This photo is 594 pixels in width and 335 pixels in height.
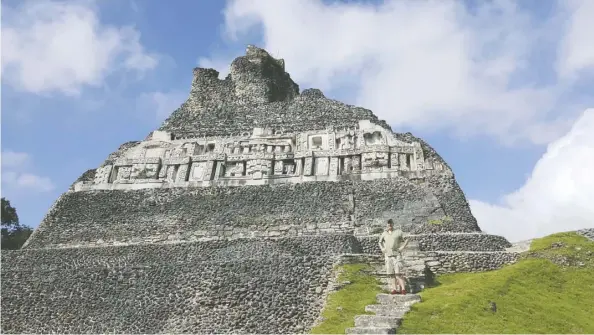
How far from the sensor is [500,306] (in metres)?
14.6

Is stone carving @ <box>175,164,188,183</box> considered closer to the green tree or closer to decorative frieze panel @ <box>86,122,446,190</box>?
decorative frieze panel @ <box>86,122,446,190</box>

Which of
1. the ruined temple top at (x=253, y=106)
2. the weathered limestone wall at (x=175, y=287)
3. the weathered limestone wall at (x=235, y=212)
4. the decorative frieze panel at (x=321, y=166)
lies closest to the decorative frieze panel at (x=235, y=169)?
the weathered limestone wall at (x=235, y=212)

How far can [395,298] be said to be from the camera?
15062mm

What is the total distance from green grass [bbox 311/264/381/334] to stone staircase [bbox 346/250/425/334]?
352 millimetres

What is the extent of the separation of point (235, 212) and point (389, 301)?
1188 centimetres

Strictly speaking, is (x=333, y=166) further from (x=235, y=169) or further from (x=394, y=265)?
(x=394, y=265)

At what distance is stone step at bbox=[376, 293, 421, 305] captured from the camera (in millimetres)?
14844

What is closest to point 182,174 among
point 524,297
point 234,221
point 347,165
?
point 234,221

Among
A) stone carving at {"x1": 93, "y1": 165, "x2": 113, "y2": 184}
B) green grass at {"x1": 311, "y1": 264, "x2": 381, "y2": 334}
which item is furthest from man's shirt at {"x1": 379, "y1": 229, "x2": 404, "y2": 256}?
stone carving at {"x1": 93, "y1": 165, "x2": 113, "y2": 184}

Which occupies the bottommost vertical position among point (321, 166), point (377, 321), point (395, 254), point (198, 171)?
point (377, 321)

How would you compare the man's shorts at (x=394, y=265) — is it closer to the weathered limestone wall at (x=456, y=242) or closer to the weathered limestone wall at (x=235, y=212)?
the weathered limestone wall at (x=456, y=242)

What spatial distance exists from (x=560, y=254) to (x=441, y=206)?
19.4 ft

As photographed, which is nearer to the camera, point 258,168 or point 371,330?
point 371,330

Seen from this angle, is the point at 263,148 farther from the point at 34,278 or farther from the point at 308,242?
the point at 34,278
